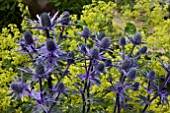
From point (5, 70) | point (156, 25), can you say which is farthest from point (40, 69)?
point (156, 25)

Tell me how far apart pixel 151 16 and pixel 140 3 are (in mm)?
332

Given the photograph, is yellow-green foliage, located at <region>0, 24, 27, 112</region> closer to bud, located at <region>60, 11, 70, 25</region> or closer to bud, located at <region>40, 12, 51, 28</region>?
bud, located at <region>60, 11, 70, 25</region>

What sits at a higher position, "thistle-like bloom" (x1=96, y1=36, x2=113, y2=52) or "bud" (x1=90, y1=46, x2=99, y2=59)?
"thistle-like bloom" (x1=96, y1=36, x2=113, y2=52)

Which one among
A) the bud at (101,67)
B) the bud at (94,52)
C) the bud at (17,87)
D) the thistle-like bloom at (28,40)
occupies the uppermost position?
the thistle-like bloom at (28,40)

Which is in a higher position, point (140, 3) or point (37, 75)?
point (140, 3)

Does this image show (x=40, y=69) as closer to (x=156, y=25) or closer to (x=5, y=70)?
(x=5, y=70)

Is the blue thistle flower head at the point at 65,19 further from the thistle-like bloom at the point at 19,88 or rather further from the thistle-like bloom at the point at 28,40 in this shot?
the thistle-like bloom at the point at 19,88

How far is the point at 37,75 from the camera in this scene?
4.44 ft

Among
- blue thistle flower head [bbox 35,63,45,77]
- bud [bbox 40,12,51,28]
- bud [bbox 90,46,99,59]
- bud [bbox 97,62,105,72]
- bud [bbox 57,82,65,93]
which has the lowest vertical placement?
bud [bbox 57,82,65,93]

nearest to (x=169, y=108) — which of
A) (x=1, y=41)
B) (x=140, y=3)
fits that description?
(x=1, y=41)

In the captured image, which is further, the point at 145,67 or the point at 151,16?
the point at 151,16

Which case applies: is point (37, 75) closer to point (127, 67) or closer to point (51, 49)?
point (51, 49)

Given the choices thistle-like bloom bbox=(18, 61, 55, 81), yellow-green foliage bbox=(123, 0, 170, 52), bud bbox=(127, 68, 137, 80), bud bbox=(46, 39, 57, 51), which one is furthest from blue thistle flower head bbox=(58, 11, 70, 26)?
yellow-green foliage bbox=(123, 0, 170, 52)

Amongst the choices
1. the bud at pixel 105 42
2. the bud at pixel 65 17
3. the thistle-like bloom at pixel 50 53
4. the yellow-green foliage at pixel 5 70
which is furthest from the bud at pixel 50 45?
the yellow-green foliage at pixel 5 70
